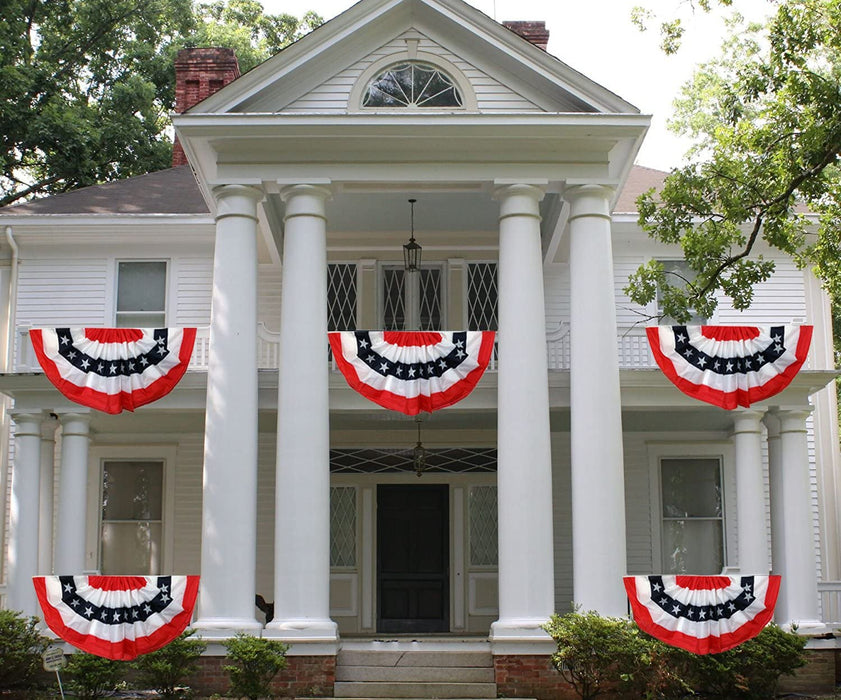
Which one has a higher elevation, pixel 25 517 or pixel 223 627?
pixel 25 517

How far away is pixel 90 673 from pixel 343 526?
7.31m

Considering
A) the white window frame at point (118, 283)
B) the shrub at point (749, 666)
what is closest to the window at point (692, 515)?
the shrub at point (749, 666)

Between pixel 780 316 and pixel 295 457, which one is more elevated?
pixel 780 316

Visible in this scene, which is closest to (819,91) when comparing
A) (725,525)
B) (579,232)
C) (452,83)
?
(579,232)

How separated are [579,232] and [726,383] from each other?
9.16ft

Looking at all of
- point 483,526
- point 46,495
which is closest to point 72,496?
point 46,495

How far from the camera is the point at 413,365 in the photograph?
14.9m

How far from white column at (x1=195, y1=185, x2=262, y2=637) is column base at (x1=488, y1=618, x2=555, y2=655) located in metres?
3.03

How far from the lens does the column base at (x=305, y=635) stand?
1409 cm

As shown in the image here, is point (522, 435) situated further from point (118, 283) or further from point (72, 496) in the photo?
point (118, 283)

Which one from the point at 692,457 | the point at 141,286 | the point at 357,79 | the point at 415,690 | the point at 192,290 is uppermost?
the point at 357,79

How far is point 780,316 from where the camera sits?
807 inches

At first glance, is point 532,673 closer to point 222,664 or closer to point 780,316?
point 222,664

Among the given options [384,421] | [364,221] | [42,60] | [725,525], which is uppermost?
[42,60]
